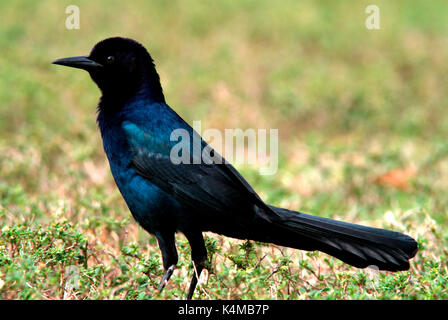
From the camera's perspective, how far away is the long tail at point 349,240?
3.68 m

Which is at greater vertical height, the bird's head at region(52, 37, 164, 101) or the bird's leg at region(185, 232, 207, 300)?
the bird's head at region(52, 37, 164, 101)

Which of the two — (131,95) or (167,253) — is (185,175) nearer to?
(167,253)

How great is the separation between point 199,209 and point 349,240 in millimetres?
833

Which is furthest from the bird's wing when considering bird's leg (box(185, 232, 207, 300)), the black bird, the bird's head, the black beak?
the black beak

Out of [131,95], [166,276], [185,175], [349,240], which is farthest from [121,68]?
[349,240]

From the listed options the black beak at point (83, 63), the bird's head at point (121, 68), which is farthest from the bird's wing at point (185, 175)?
the black beak at point (83, 63)

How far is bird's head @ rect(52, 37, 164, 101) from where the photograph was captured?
405 cm

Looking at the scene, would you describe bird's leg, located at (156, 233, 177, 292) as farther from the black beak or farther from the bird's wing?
the black beak

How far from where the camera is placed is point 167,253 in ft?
12.4

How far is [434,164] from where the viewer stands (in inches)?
269

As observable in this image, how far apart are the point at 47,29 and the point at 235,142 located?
371 cm

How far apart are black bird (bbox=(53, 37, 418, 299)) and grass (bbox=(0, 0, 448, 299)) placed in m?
0.14
